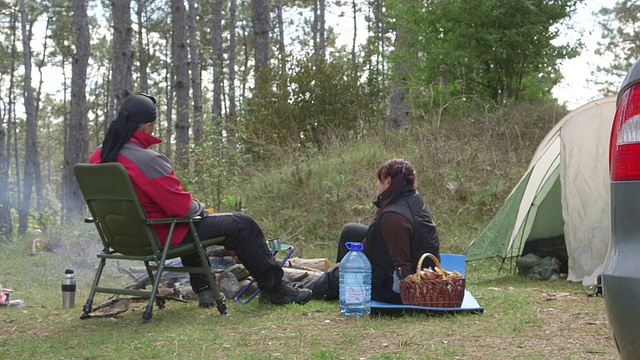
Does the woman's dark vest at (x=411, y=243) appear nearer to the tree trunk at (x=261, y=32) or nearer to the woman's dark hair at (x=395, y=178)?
the woman's dark hair at (x=395, y=178)

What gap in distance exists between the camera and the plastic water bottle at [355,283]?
207 inches

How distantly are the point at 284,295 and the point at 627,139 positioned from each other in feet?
12.4

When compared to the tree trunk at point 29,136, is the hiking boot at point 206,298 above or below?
below

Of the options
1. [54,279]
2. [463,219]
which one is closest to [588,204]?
[463,219]

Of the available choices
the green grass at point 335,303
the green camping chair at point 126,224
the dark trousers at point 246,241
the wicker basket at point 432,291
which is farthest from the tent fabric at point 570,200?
the green camping chair at point 126,224

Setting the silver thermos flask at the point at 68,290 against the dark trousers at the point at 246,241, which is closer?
the dark trousers at the point at 246,241

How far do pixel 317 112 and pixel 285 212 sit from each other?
10.6 feet

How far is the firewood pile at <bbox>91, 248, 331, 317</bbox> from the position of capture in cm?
584

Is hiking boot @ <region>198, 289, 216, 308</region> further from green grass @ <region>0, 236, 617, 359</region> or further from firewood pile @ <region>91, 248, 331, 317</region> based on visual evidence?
firewood pile @ <region>91, 248, 331, 317</region>

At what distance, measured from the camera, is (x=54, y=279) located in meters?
8.50

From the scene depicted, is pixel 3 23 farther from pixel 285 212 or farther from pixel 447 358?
pixel 447 358

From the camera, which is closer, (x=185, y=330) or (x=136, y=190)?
(x=185, y=330)

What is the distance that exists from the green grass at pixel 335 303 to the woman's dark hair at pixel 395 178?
2.64 feet

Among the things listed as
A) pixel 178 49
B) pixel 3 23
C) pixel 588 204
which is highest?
pixel 3 23
